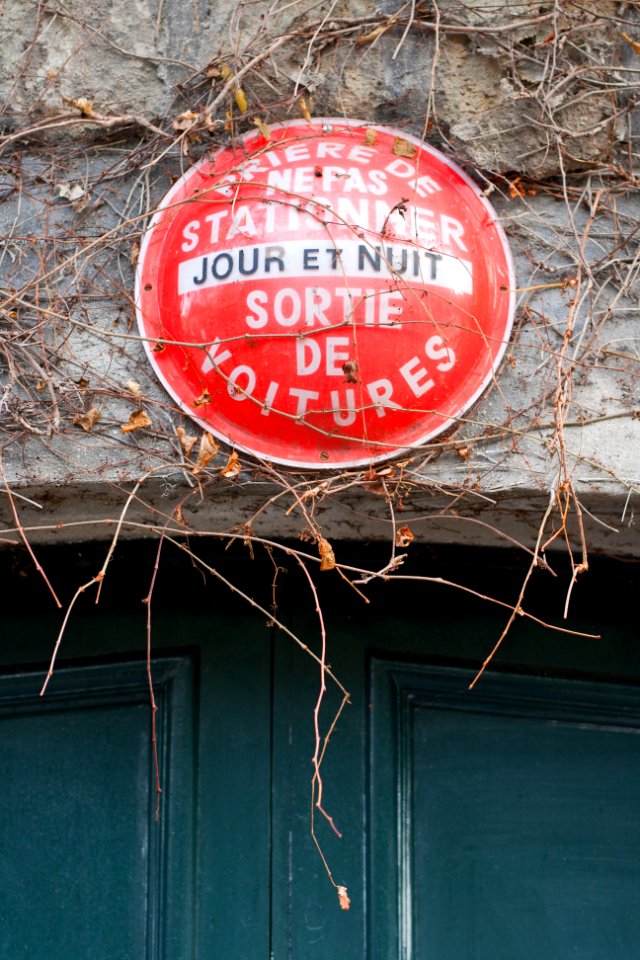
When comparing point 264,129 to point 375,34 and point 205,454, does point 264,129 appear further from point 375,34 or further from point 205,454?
point 205,454

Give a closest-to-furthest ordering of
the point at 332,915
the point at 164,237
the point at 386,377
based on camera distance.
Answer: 1. the point at 386,377
2. the point at 164,237
3. the point at 332,915

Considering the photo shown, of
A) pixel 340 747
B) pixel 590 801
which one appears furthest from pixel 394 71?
pixel 590 801

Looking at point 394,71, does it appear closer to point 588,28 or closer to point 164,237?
point 588,28

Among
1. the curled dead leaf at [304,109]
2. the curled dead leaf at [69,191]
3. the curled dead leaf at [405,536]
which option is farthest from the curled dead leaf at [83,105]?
the curled dead leaf at [405,536]

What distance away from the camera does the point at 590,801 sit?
182 centimetres

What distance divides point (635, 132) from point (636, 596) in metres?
0.88

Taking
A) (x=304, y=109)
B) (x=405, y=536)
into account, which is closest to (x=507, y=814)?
(x=405, y=536)

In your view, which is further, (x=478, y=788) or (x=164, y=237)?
(x=478, y=788)

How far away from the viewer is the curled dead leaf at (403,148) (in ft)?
5.43

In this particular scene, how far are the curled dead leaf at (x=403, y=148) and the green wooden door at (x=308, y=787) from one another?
83 centimetres

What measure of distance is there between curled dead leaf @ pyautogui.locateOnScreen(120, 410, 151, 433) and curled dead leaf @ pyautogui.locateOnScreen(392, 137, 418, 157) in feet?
2.09

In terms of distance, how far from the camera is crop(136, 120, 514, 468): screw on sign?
5.03ft

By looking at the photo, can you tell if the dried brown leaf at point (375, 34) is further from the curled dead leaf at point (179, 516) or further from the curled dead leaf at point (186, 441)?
the curled dead leaf at point (179, 516)

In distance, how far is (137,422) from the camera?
1.61 m
